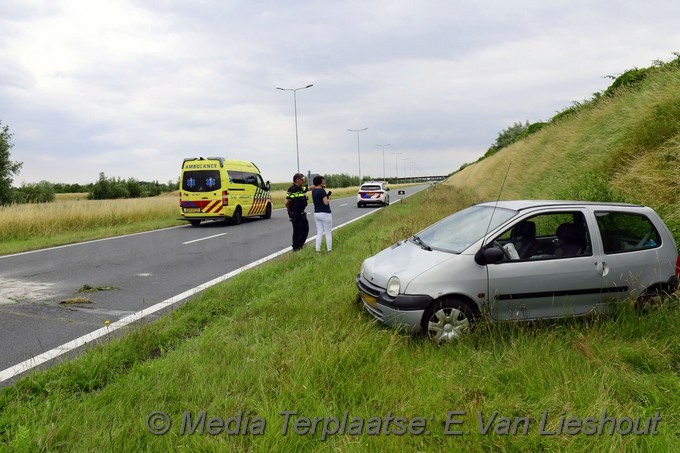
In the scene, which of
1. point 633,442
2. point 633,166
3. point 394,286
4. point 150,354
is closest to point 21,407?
point 150,354

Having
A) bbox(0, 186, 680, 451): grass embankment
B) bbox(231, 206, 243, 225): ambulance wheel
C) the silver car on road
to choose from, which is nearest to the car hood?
the silver car on road

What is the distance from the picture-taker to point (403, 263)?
455 centimetres

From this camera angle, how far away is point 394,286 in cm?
424

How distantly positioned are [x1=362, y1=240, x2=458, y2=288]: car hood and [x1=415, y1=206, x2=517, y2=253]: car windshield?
18cm

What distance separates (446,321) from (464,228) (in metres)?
1.40

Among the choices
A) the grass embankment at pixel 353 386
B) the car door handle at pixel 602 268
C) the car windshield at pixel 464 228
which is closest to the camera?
the grass embankment at pixel 353 386

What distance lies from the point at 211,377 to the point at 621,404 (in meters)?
2.99

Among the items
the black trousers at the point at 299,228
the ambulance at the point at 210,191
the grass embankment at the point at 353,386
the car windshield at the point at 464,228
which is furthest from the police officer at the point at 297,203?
the ambulance at the point at 210,191

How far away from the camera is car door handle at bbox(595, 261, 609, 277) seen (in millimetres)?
4398

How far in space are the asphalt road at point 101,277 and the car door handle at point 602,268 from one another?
5.20 m

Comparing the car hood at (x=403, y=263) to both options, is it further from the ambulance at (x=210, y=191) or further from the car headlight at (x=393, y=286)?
the ambulance at (x=210, y=191)

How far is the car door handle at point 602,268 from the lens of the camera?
4.40 m

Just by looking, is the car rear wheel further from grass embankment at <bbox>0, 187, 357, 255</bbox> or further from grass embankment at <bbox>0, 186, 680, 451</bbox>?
grass embankment at <bbox>0, 187, 357, 255</bbox>

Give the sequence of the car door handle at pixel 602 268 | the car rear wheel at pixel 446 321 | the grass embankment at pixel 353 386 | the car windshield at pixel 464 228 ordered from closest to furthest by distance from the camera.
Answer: the grass embankment at pixel 353 386 → the car rear wheel at pixel 446 321 → the car door handle at pixel 602 268 → the car windshield at pixel 464 228
